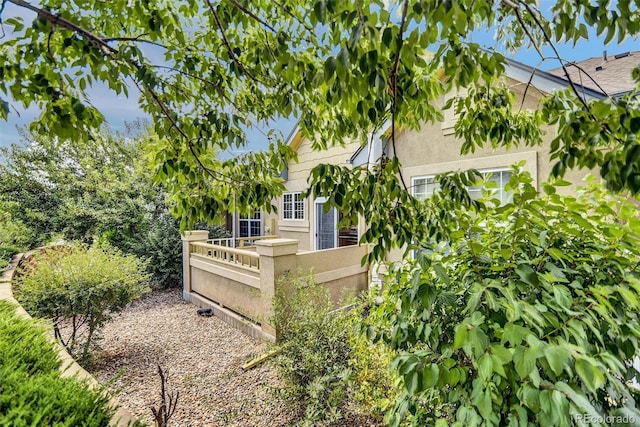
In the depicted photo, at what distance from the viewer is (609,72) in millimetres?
6887

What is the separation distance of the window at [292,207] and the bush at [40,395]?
9.05m

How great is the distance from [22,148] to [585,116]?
16.6m

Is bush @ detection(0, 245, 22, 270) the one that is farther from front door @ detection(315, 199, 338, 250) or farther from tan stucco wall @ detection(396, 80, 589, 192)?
tan stucco wall @ detection(396, 80, 589, 192)

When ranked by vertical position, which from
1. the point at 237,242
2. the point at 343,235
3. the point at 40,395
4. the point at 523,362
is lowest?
the point at 237,242

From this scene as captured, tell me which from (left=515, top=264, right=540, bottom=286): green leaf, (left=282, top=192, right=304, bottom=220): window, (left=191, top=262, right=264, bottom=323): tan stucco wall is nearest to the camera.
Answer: (left=515, top=264, right=540, bottom=286): green leaf

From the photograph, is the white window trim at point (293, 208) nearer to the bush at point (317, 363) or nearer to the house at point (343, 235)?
the house at point (343, 235)

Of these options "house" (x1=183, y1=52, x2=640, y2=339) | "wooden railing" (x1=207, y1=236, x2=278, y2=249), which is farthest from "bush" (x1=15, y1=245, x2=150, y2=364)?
"wooden railing" (x1=207, y1=236, x2=278, y2=249)

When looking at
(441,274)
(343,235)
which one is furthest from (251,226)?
(441,274)

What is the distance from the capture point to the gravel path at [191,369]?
410 cm

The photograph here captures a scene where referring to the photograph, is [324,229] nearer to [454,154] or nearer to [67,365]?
[454,154]

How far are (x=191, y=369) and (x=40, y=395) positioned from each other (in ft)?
13.6

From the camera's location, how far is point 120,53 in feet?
7.04

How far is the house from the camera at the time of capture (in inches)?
227

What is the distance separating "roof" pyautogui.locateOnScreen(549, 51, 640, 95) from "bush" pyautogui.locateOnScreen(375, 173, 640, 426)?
5.37 m
